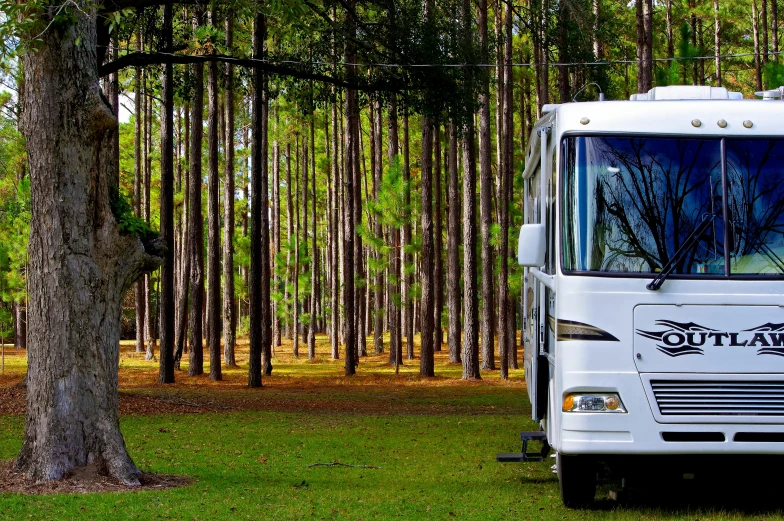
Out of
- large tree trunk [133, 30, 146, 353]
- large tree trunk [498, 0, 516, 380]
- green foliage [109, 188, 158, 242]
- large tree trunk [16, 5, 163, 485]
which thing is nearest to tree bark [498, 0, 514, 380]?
large tree trunk [498, 0, 516, 380]

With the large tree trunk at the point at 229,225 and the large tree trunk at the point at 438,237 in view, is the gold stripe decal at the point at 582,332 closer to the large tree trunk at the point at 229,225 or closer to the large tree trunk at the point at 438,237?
the large tree trunk at the point at 229,225

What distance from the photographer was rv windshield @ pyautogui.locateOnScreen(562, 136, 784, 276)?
26.1 ft

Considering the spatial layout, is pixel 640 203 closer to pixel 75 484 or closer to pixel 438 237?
pixel 75 484

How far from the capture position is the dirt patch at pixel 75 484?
9547 mm

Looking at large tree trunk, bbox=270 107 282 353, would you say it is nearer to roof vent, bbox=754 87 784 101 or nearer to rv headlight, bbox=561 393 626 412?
roof vent, bbox=754 87 784 101

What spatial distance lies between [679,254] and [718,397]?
1.18m

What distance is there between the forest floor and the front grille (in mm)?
616

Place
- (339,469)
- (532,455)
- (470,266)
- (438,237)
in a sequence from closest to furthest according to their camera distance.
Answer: (532,455)
(339,469)
(470,266)
(438,237)

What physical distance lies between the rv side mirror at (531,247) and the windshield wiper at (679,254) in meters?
0.94

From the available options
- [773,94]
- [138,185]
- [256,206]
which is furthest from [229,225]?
[773,94]

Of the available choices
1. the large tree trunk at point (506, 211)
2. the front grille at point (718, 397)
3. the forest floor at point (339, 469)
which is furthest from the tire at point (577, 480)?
the large tree trunk at point (506, 211)

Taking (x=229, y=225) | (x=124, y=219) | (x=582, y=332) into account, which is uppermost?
(x=229, y=225)

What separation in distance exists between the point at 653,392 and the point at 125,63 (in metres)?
9.01

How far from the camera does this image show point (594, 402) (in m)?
7.77
